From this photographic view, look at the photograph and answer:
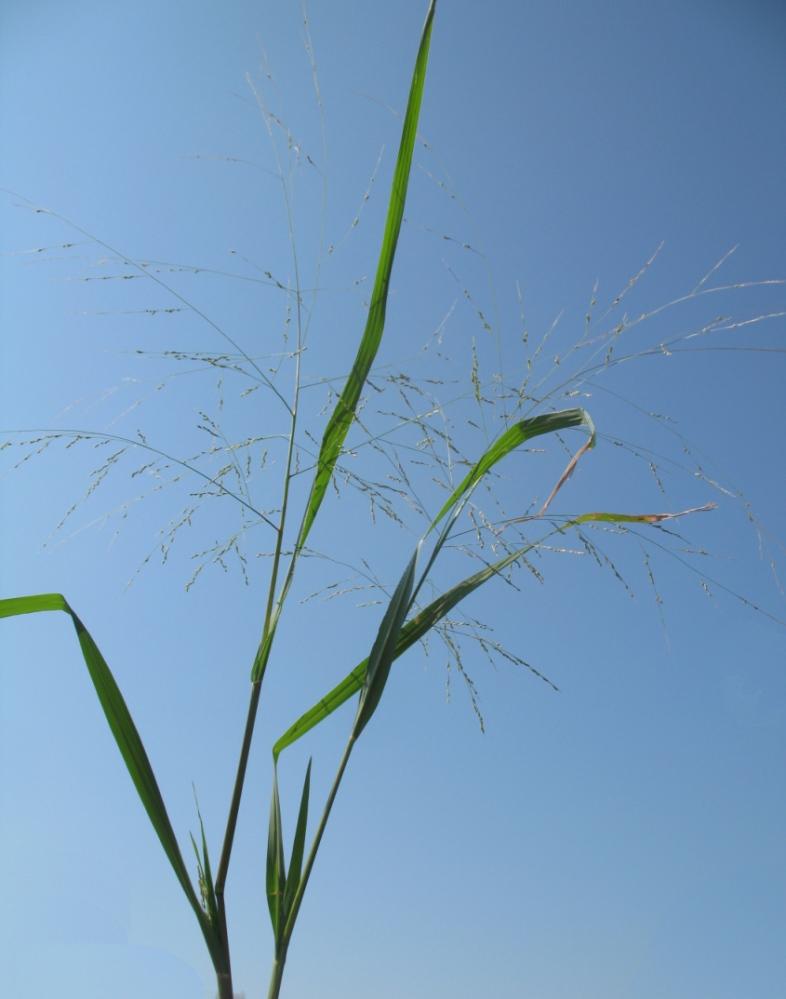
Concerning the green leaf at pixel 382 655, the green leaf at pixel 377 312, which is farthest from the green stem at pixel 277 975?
the green leaf at pixel 377 312

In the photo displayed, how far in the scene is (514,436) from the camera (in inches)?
26.6

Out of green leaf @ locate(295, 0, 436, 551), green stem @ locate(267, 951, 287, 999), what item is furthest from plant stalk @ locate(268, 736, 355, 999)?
green leaf @ locate(295, 0, 436, 551)

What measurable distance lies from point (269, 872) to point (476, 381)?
0.43 metres

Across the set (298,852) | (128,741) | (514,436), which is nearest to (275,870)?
(298,852)

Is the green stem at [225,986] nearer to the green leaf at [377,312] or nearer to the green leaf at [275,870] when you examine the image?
the green leaf at [275,870]

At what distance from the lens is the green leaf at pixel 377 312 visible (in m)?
0.67

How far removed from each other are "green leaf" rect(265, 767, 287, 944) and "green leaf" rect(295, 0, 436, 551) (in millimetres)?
211

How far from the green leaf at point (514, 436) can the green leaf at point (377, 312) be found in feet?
0.35

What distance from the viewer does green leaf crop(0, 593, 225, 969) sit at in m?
0.57

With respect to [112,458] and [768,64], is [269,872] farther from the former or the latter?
[768,64]

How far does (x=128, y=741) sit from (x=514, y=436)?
A: 374 millimetres

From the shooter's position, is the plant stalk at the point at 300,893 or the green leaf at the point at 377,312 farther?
the green leaf at the point at 377,312

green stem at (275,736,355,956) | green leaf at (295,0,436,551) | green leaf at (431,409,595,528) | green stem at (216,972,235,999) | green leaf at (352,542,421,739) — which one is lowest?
green stem at (216,972,235,999)

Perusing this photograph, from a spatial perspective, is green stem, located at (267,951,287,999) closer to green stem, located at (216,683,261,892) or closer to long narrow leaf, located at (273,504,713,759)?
green stem, located at (216,683,261,892)
